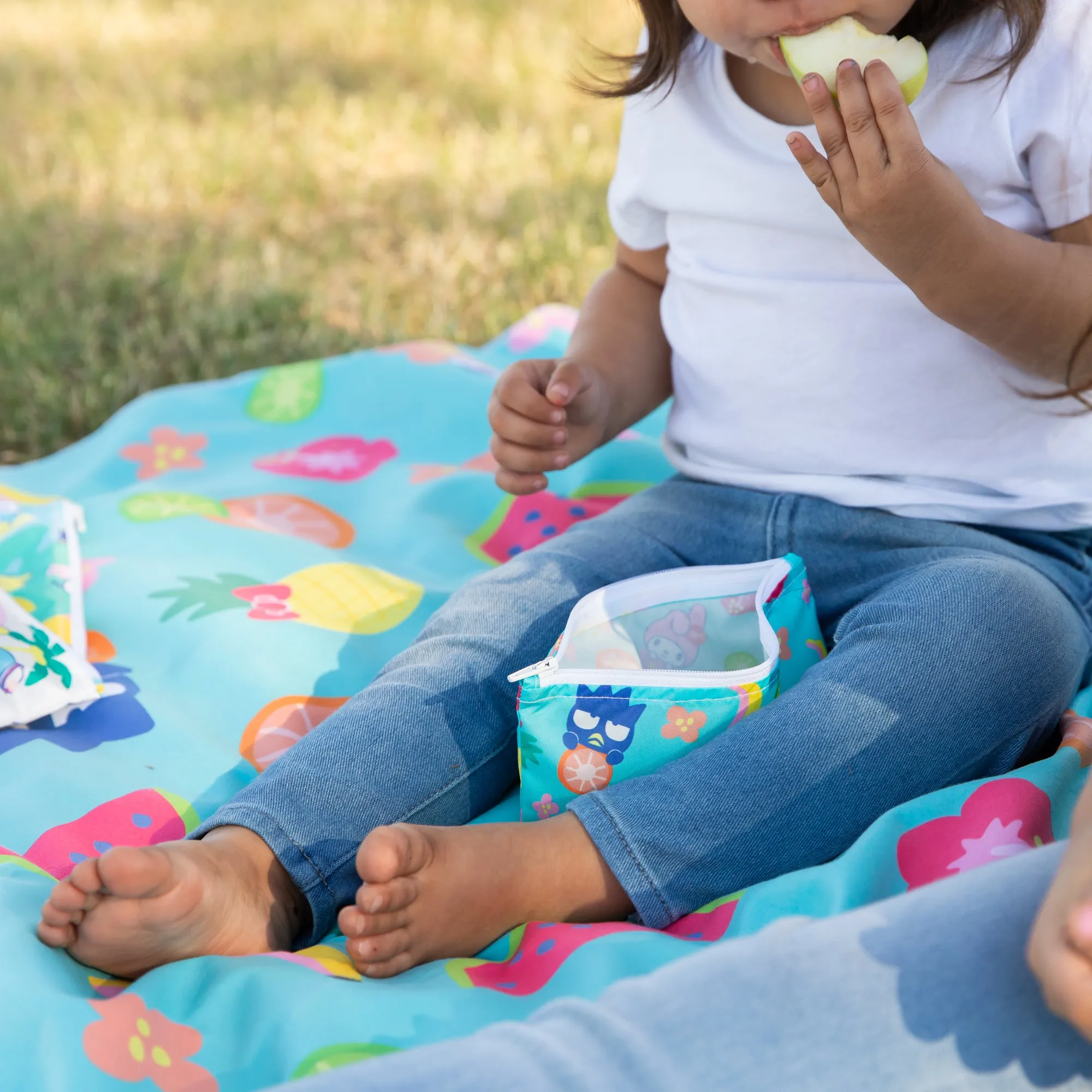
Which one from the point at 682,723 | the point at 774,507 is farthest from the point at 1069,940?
the point at 774,507

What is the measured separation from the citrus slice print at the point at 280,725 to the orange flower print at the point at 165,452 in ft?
2.12

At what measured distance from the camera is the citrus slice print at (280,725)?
4.26ft

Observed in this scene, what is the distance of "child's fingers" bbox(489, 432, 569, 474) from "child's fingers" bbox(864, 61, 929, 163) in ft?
1.46

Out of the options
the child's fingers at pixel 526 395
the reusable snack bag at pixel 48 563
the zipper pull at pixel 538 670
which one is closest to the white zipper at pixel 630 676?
the zipper pull at pixel 538 670

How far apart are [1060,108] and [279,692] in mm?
900

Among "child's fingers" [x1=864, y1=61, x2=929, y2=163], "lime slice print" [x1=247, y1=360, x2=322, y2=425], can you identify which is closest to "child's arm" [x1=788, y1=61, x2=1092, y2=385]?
"child's fingers" [x1=864, y1=61, x2=929, y2=163]

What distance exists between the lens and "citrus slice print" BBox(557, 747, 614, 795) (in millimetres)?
1121

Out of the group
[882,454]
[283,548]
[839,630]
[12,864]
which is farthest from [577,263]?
[12,864]

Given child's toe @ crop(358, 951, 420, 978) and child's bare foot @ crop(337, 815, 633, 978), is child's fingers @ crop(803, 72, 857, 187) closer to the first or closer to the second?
child's bare foot @ crop(337, 815, 633, 978)

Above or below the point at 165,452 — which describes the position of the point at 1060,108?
above

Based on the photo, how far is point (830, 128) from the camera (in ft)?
3.51

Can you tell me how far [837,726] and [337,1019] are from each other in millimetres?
427

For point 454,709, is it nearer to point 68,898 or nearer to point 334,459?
point 68,898

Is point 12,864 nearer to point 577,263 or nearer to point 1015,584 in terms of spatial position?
point 1015,584
